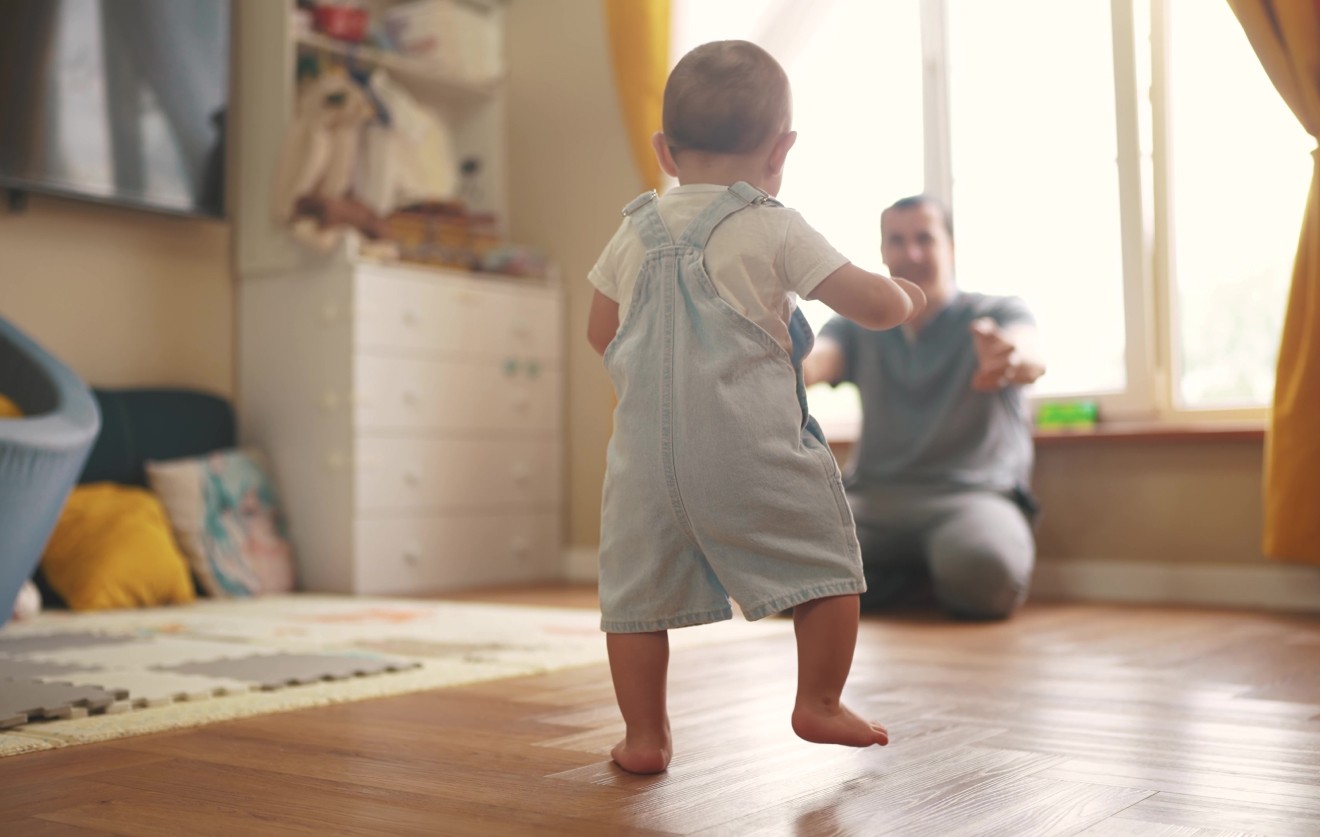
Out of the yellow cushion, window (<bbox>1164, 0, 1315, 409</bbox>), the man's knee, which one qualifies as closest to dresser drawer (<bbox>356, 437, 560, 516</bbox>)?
the yellow cushion

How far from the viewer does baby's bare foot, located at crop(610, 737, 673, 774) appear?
127 centimetres

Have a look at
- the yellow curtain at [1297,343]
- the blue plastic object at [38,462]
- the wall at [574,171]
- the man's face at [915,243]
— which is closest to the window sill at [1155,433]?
the yellow curtain at [1297,343]

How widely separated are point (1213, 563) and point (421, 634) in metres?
1.86

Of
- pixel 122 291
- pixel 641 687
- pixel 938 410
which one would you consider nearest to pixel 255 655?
pixel 641 687

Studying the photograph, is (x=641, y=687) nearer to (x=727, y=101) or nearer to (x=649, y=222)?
(x=649, y=222)

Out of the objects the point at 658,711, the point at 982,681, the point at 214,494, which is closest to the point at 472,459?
the point at 214,494

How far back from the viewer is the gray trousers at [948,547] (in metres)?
2.72

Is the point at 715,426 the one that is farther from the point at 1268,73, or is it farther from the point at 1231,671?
the point at 1268,73

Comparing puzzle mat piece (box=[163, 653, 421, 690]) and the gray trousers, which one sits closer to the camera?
puzzle mat piece (box=[163, 653, 421, 690])

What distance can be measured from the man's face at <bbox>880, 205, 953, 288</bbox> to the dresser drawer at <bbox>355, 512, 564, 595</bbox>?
4.59 ft

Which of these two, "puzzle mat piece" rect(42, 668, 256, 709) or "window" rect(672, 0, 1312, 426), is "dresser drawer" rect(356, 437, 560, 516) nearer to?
"window" rect(672, 0, 1312, 426)

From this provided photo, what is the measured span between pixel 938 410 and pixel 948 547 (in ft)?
1.28

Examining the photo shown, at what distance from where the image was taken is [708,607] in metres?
1.29

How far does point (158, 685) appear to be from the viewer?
177cm
